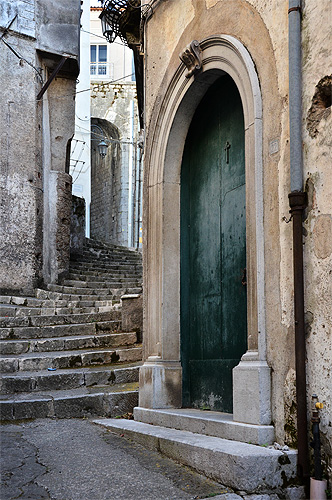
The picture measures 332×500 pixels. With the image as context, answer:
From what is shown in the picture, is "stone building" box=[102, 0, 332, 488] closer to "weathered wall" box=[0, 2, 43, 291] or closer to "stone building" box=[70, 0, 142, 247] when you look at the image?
"weathered wall" box=[0, 2, 43, 291]

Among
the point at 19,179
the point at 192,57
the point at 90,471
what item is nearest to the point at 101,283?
the point at 19,179

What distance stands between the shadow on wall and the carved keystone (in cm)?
1936

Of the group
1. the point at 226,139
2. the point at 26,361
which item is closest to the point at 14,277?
the point at 26,361

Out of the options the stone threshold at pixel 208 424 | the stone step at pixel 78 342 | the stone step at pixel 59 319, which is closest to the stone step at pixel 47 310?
the stone step at pixel 59 319

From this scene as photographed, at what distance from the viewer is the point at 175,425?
17.1ft

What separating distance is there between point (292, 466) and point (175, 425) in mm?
1632

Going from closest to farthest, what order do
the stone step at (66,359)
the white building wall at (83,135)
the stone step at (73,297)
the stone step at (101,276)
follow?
the stone step at (66,359) < the stone step at (73,297) < the stone step at (101,276) < the white building wall at (83,135)

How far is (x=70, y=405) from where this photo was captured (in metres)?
6.38

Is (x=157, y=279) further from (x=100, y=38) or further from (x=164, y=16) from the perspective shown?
(x=100, y=38)

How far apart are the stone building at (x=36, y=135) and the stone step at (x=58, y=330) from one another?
12.4 feet

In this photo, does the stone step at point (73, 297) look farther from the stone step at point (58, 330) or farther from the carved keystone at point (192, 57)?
the carved keystone at point (192, 57)

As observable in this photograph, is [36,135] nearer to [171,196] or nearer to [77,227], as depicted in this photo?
[77,227]

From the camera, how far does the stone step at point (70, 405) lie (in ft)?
20.4

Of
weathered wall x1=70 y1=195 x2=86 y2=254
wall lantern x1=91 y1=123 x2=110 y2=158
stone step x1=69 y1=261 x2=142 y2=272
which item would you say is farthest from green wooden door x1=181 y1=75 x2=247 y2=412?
wall lantern x1=91 y1=123 x2=110 y2=158
